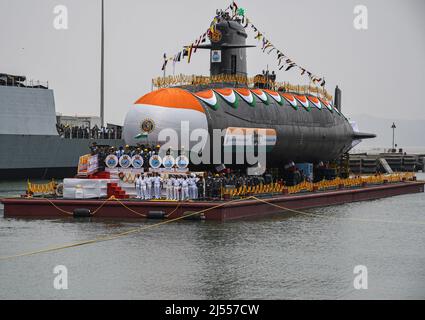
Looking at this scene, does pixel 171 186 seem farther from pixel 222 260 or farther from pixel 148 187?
pixel 222 260

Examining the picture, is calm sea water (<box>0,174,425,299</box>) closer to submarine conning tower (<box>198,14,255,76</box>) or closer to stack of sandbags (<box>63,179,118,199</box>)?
stack of sandbags (<box>63,179,118,199</box>)

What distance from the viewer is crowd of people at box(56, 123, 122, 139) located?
6579cm

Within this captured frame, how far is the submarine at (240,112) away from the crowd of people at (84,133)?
25.2 meters

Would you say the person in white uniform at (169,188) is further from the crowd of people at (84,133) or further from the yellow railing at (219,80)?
the crowd of people at (84,133)

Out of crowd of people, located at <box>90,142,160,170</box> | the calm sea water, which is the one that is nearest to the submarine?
crowd of people, located at <box>90,142,160,170</box>

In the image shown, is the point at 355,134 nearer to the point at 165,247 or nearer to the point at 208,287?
the point at 165,247

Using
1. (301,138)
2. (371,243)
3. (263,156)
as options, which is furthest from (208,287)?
(301,138)

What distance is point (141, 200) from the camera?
30.4m

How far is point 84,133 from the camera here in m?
68.4

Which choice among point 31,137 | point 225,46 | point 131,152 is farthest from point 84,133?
point 131,152

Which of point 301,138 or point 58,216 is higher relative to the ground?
point 301,138

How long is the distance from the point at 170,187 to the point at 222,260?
9239mm
